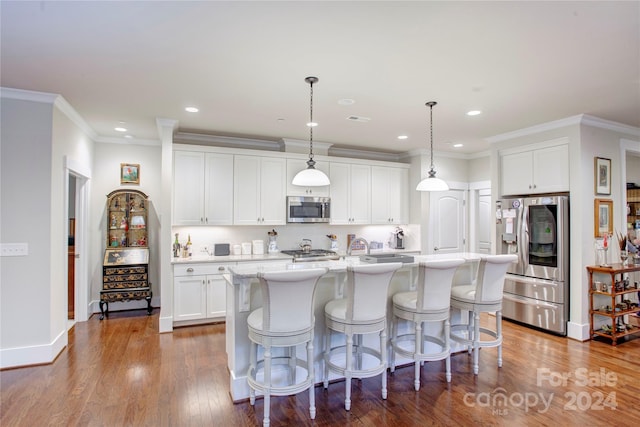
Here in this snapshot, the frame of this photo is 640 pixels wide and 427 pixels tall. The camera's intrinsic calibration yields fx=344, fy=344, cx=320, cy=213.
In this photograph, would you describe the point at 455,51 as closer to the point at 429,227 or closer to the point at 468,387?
the point at 468,387

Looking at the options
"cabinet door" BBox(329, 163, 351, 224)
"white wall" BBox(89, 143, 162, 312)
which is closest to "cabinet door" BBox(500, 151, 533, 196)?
"cabinet door" BBox(329, 163, 351, 224)

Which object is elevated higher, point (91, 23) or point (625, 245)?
point (91, 23)

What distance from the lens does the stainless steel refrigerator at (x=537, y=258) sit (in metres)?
4.19

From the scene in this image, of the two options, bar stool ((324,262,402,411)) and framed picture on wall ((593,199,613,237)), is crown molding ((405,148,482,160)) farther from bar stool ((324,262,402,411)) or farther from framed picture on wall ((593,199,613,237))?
bar stool ((324,262,402,411))

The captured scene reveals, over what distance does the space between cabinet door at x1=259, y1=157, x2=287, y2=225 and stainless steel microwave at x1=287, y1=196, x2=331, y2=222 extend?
108 mm

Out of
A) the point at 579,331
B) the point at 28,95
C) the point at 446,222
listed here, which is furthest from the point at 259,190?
the point at 579,331

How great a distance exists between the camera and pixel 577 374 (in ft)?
10.4

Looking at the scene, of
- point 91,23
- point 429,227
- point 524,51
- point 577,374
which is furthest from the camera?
point 429,227

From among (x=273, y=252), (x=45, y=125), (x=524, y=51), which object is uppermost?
(x=524, y=51)

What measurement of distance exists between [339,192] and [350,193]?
0.21m

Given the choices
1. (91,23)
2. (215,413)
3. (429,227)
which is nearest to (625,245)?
(429,227)

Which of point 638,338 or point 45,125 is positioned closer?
point 45,125

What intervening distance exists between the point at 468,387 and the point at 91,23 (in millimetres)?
3880

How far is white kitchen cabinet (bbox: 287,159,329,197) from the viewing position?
532 cm
